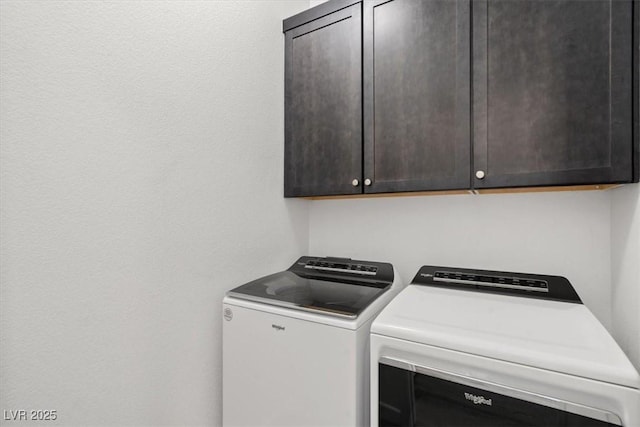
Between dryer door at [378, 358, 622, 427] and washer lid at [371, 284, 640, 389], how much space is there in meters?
0.09

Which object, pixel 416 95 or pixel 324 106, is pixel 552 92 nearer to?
pixel 416 95

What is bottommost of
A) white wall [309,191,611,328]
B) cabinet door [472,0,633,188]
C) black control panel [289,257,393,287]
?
black control panel [289,257,393,287]

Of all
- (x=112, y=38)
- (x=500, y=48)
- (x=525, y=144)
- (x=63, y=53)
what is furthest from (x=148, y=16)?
(x=525, y=144)

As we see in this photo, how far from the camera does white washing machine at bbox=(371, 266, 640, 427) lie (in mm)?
768

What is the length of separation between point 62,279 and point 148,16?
97 centimetres

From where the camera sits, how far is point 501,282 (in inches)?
50.8

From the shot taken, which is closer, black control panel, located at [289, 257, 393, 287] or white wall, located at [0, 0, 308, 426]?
white wall, located at [0, 0, 308, 426]

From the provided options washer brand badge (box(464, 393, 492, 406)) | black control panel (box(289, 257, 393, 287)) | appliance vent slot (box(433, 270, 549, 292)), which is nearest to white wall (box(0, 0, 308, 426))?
black control panel (box(289, 257, 393, 287))

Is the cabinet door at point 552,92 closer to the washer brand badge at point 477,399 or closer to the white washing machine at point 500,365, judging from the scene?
the white washing machine at point 500,365

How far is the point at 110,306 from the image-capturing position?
1.09 metres

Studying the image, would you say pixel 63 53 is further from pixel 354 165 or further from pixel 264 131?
pixel 354 165

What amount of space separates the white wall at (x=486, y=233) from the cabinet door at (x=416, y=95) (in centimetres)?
32

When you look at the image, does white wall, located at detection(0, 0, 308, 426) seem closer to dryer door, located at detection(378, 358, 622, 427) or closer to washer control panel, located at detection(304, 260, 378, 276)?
washer control panel, located at detection(304, 260, 378, 276)

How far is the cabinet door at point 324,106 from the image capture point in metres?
1.51
